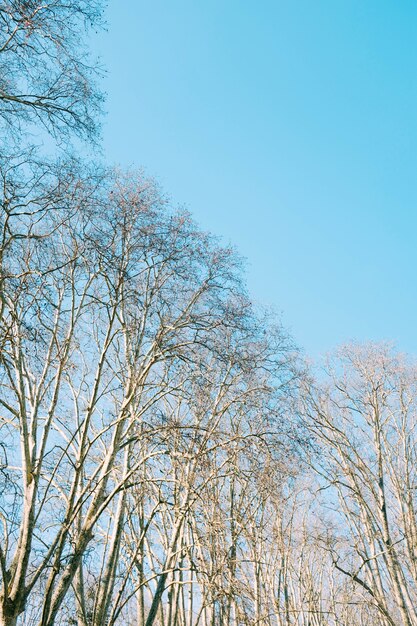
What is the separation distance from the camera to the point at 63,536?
229 inches

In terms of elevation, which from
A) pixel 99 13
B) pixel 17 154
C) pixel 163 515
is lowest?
pixel 163 515

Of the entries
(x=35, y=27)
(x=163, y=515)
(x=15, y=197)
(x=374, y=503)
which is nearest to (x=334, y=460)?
(x=374, y=503)

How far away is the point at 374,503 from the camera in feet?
38.3

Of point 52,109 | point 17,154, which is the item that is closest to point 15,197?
point 17,154

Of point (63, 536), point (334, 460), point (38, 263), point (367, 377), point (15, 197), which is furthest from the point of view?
point (367, 377)

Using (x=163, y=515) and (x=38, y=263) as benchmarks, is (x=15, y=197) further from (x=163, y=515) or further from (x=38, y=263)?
(x=163, y=515)

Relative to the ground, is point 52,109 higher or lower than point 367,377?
lower

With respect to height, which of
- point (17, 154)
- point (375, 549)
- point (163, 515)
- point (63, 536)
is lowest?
point (63, 536)

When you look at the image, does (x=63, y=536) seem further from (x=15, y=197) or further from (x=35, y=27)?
(x=35, y=27)

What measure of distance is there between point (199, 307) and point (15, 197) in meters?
4.35

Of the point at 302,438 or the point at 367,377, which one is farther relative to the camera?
the point at 367,377

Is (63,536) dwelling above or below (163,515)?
below

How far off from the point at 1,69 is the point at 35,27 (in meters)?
0.65

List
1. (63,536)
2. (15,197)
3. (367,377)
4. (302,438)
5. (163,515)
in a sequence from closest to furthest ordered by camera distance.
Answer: (15,197), (63,536), (302,438), (163,515), (367,377)
